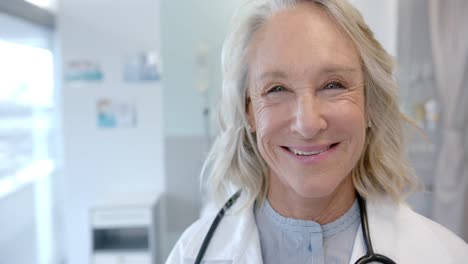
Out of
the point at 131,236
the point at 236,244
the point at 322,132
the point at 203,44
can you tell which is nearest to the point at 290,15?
the point at 322,132

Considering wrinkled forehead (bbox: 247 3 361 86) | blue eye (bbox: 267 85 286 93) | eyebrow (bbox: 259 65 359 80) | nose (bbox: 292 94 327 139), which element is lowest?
nose (bbox: 292 94 327 139)

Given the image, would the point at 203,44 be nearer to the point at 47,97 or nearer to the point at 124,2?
the point at 124,2

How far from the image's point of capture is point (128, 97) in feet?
11.6

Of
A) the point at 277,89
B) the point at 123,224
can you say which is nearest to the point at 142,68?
the point at 123,224

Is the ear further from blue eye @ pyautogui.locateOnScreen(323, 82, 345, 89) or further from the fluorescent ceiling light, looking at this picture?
the fluorescent ceiling light

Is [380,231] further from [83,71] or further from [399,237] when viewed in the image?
[83,71]

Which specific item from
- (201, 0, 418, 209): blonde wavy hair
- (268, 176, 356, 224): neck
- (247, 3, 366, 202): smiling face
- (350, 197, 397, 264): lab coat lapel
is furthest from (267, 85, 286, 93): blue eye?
(350, 197, 397, 264): lab coat lapel

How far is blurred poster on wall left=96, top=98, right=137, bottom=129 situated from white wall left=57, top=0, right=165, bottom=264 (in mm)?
35

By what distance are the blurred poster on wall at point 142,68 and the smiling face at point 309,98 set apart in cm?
265

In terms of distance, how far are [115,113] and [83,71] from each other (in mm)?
424

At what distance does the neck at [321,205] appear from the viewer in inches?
39.3

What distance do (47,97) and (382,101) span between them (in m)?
3.30

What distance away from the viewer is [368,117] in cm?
100

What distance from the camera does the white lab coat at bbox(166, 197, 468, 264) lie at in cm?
95
